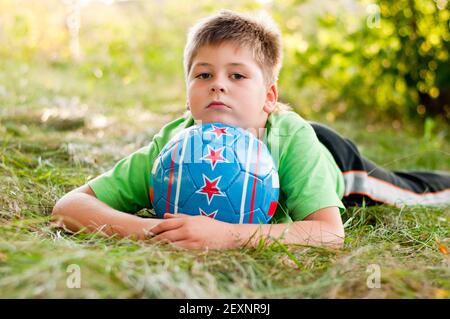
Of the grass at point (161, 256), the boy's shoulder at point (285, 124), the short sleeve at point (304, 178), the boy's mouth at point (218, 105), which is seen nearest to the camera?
the grass at point (161, 256)

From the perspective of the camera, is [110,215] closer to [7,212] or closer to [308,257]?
[7,212]

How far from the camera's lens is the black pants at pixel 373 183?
136 inches

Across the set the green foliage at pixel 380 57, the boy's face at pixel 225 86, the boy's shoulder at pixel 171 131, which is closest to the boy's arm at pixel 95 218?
the boy's shoulder at pixel 171 131

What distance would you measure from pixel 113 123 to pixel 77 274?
3898 millimetres

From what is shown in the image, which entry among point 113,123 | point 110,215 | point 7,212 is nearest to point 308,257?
point 110,215

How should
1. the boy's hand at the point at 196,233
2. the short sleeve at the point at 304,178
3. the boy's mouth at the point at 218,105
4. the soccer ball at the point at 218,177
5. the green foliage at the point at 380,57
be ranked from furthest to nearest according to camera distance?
the green foliage at the point at 380,57 → the boy's mouth at the point at 218,105 → the short sleeve at the point at 304,178 → the soccer ball at the point at 218,177 → the boy's hand at the point at 196,233

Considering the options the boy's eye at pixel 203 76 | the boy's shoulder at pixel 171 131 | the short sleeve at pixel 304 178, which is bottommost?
the short sleeve at pixel 304 178

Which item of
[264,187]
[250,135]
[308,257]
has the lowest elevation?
[308,257]

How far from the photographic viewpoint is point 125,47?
9.33 metres

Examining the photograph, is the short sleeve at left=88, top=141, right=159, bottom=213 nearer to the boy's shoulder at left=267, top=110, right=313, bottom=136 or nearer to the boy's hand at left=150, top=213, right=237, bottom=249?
the boy's hand at left=150, top=213, right=237, bottom=249

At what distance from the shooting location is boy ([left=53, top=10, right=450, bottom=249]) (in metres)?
2.36

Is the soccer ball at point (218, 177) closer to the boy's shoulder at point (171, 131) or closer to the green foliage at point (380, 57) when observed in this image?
the boy's shoulder at point (171, 131)

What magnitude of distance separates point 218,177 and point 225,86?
48 cm

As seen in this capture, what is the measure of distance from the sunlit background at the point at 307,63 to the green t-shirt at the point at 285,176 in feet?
11.2
